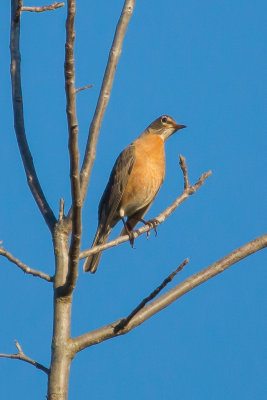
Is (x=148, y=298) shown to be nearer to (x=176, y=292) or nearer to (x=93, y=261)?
(x=176, y=292)

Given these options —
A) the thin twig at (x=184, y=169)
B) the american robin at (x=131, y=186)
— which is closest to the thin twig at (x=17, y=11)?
the thin twig at (x=184, y=169)

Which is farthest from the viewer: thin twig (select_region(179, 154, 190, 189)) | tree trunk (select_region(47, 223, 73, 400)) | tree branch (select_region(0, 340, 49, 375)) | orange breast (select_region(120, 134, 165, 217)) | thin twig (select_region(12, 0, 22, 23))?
orange breast (select_region(120, 134, 165, 217))

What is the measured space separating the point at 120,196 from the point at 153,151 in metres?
0.97

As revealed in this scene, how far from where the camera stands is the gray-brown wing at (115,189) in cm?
851

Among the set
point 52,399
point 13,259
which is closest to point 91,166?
point 13,259

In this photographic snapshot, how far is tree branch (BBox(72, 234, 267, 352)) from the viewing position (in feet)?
13.8

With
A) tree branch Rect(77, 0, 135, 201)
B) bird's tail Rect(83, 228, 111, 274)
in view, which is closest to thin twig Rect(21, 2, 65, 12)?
tree branch Rect(77, 0, 135, 201)

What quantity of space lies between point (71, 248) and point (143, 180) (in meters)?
4.87

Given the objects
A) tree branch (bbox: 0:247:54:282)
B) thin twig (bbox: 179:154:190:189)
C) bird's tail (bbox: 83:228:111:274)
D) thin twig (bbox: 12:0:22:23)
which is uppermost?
thin twig (bbox: 12:0:22:23)

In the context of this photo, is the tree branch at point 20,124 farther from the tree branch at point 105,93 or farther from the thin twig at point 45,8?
the tree branch at point 105,93

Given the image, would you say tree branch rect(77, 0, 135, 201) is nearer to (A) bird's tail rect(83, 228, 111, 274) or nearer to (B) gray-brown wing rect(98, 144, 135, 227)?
(A) bird's tail rect(83, 228, 111, 274)

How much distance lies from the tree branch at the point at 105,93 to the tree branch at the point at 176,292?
0.90m

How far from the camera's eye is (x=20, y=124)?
5.31m

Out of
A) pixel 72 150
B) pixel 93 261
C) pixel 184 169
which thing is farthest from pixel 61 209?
pixel 93 261
